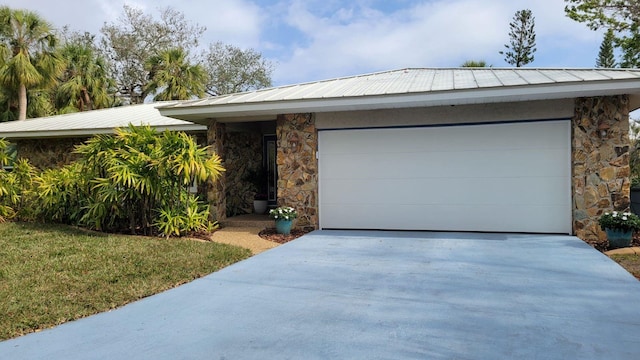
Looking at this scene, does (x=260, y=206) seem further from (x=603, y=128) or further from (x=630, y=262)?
(x=630, y=262)

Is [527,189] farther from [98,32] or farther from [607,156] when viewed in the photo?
[98,32]

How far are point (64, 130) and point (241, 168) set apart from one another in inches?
193

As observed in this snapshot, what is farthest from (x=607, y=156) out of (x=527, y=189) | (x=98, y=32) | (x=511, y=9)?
(x=98, y=32)

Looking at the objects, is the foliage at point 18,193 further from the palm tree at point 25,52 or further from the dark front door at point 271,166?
the palm tree at point 25,52

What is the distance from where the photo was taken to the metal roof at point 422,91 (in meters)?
6.68

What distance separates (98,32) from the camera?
27.5m

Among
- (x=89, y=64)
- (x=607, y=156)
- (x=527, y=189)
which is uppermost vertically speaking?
(x=89, y=64)

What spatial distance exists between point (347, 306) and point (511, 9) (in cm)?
2437

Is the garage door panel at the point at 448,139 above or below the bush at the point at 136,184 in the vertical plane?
above

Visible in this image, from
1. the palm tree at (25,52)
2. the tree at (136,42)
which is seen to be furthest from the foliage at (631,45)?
the tree at (136,42)

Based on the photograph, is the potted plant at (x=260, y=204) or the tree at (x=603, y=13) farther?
the tree at (x=603, y=13)

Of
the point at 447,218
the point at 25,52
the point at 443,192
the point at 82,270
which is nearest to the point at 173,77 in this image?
the point at 25,52

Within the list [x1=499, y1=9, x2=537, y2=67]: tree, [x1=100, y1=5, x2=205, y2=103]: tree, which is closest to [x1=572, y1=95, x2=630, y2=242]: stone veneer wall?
[x1=499, y1=9, x2=537, y2=67]: tree

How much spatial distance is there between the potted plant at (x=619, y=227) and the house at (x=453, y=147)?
0.67 metres
